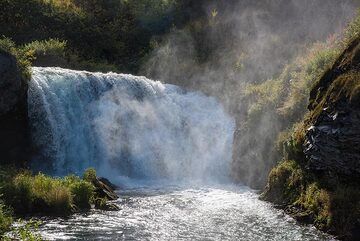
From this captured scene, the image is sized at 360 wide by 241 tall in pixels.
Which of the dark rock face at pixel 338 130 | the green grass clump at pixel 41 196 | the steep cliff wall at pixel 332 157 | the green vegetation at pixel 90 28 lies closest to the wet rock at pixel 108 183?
the green grass clump at pixel 41 196

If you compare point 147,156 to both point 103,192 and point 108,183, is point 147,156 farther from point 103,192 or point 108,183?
point 103,192

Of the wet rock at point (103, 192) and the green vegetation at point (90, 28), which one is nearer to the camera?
the wet rock at point (103, 192)

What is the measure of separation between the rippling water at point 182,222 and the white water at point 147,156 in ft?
0.11

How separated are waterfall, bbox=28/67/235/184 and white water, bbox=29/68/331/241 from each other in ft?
0.20

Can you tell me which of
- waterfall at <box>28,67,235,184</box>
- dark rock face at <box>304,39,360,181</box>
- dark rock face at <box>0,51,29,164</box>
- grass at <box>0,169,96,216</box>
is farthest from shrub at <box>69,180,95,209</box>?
dark rock face at <box>304,39,360,181</box>

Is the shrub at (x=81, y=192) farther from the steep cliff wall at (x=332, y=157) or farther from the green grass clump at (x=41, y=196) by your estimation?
the steep cliff wall at (x=332, y=157)

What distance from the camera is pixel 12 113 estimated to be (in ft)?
85.5

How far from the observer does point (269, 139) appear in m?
28.8

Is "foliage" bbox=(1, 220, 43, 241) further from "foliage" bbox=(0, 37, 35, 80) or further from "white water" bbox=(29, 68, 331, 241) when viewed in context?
"foliage" bbox=(0, 37, 35, 80)

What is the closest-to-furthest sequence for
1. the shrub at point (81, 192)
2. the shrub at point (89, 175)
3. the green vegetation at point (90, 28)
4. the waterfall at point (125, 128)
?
the shrub at point (81, 192) → the shrub at point (89, 175) → the waterfall at point (125, 128) → the green vegetation at point (90, 28)

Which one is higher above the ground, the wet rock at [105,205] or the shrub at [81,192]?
the shrub at [81,192]

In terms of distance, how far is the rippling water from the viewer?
16719mm

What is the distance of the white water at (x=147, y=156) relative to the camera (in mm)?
17719

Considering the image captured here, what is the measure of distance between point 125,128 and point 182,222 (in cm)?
1464
